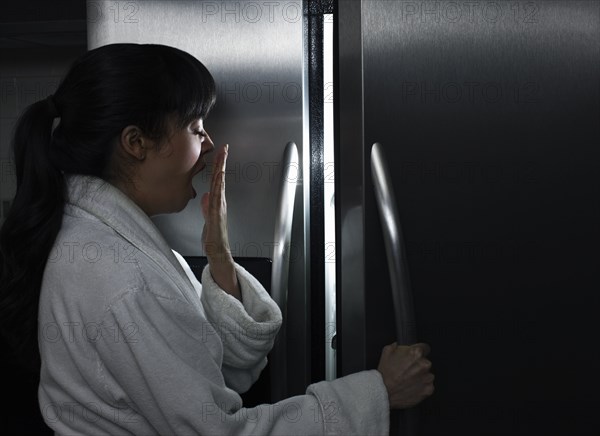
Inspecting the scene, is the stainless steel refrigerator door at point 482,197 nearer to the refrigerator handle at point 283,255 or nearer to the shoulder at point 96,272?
the refrigerator handle at point 283,255

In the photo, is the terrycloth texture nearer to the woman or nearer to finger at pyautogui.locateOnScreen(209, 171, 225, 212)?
the woman

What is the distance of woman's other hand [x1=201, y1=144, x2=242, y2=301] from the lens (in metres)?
1.09

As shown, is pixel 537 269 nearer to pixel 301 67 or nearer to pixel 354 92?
pixel 354 92

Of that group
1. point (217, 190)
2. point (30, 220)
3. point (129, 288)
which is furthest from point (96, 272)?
point (217, 190)

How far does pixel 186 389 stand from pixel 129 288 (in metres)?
0.14

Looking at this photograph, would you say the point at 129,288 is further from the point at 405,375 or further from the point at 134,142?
the point at 405,375

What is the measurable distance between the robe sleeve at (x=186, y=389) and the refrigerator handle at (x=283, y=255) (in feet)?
0.61

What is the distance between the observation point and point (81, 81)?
944 millimetres

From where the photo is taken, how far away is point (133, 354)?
0.83 m

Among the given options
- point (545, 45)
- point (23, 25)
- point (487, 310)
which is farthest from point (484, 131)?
point (23, 25)

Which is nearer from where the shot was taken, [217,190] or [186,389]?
[186,389]

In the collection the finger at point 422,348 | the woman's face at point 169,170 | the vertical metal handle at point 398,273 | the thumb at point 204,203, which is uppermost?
the woman's face at point 169,170

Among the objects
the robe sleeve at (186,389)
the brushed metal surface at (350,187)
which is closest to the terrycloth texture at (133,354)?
the robe sleeve at (186,389)

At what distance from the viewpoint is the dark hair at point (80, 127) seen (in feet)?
3.05
